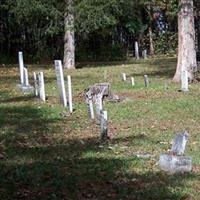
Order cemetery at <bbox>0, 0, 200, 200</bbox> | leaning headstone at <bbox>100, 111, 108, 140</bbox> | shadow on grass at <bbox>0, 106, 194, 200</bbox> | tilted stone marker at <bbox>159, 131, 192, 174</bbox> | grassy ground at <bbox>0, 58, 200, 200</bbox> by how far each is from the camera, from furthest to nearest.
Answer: leaning headstone at <bbox>100, 111, 108, 140</bbox>
tilted stone marker at <bbox>159, 131, 192, 174</bbox>
cemetery at <bbox>0, 0, 200, 200</bbox>
grassy ground at <bbox>0, 58, 200, 200</bbox>
shadow on grass at <bbox>0, 106, 194, 200</bbox>

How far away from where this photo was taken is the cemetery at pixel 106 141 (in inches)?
319

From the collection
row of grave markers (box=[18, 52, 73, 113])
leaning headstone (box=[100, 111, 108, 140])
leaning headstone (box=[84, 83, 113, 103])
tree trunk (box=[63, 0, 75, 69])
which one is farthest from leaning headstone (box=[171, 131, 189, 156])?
tree trunk (box=[63, 0, 75, 69])

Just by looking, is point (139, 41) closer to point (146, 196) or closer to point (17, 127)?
point (17, 127)

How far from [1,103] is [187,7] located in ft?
27.2

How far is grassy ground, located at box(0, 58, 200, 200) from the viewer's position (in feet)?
26.2

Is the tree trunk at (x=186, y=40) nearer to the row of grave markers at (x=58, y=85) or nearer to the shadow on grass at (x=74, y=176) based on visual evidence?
the row of grave markers at (x=58, y=85)

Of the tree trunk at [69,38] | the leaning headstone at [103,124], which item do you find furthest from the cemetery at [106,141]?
the tree trunk at [69,38]

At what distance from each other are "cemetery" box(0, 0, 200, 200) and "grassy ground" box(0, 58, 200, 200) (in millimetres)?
14

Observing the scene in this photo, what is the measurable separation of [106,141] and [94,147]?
618 millimetres

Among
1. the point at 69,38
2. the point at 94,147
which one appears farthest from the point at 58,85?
the point at 69,38

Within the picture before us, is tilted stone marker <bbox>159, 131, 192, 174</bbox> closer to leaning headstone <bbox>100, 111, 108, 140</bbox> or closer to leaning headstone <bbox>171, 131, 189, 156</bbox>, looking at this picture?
leaning headstone <bbox>171, 131, 189, 156</bbox>

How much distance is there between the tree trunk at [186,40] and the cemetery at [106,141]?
37mm

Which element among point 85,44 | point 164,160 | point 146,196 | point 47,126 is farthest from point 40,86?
point 85,44

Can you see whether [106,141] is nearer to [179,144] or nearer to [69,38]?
[179,144]
